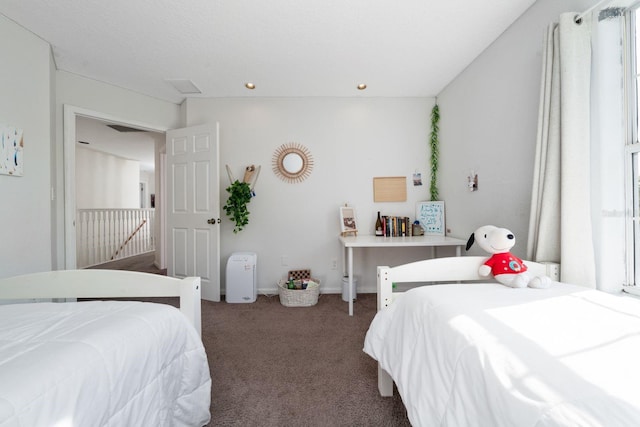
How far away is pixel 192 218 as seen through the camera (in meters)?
3.17

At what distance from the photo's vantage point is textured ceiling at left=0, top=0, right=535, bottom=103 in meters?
1.83

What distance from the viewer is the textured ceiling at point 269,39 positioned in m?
1.83

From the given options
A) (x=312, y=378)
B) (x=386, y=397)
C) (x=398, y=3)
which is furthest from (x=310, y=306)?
(x=398, y=3)

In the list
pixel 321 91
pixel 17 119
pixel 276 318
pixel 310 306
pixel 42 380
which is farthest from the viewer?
pixel 321 91

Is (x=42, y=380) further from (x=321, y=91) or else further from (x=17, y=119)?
(x=321, y=91)

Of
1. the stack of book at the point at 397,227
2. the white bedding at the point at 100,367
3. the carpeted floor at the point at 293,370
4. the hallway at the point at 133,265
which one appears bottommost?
the carpeted floor at the point at 293,370

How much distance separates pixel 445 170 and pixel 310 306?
2.05 metres

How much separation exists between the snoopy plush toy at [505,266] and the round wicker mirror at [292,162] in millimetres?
2187

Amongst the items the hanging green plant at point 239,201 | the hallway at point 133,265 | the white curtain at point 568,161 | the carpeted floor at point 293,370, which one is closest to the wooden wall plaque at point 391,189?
the carpeted floor at point 293,370

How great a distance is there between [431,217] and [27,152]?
363 centimetres

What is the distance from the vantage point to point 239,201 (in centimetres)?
300

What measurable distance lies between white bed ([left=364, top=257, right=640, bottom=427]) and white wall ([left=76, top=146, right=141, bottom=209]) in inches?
277

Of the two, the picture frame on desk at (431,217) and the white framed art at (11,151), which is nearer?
the white framed art at (11,151)

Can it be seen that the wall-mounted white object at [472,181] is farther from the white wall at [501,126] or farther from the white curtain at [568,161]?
the white curtain at [568,161]
